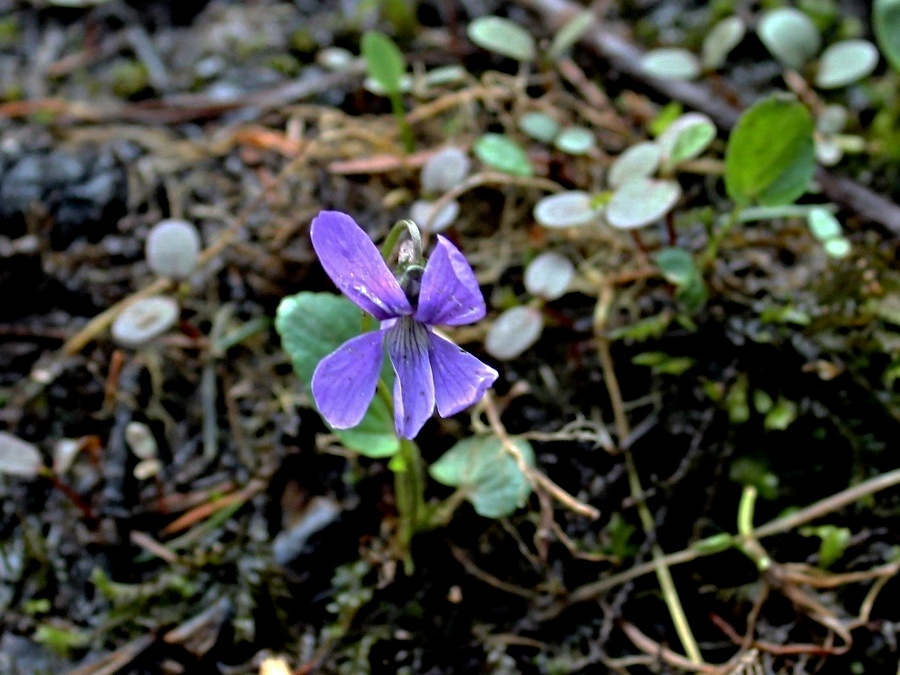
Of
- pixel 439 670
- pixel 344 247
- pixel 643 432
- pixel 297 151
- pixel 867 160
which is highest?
pixel 344 247

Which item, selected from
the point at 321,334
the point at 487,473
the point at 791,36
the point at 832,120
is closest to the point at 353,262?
the point at 321,334

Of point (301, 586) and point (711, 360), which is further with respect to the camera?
point (711, 360)

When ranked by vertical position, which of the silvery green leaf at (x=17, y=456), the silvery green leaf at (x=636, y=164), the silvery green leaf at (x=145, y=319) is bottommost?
the silvery green leaf at (x=17, y=456)

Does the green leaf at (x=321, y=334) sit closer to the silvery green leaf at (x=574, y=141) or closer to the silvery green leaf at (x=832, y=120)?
the silvery green leaf at (x=574, y=141)

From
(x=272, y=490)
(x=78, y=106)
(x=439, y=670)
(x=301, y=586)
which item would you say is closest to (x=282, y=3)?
(x=78, y=106)

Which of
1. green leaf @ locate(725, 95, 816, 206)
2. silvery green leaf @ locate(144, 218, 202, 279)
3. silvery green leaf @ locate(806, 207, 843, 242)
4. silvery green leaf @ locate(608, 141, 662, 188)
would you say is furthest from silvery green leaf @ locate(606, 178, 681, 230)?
silvery green leaf @ locate(144, 218, 202, 279)

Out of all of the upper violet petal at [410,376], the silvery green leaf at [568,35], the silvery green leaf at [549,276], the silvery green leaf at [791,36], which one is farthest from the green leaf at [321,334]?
the silvery green leaf at [791,36]

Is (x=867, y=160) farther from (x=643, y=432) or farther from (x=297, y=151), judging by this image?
(x=297, y=151)
